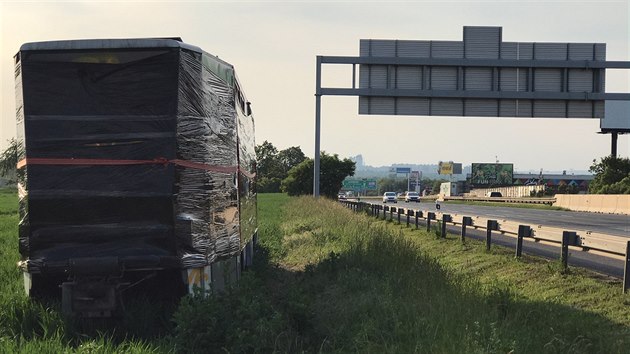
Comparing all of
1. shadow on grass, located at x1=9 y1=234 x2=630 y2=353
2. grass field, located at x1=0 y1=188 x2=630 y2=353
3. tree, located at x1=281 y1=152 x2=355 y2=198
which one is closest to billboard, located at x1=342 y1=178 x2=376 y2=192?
tree, located at x1=281 y1=152 x2=355 y2=198

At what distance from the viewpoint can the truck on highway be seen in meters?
7.27

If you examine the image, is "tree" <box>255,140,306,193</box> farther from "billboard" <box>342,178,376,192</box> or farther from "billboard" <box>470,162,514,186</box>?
"billboard" <box>470,162,514,186</box>

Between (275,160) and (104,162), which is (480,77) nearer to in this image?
(104,162)

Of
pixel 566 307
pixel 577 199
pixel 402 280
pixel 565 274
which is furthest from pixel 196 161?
pixel 577 199

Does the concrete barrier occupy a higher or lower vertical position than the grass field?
lower

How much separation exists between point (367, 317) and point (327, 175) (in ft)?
199

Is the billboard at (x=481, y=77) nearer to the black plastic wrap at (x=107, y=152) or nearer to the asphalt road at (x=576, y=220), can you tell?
the asphalt road at (x=576, y=220)

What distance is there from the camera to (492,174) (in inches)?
6437

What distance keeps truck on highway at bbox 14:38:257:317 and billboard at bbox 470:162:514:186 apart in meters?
162

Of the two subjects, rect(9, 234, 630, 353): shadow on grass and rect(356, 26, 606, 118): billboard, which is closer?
rect(9, 234, 630, 353): shadow on grass

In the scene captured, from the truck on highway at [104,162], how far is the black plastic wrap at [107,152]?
0.01m

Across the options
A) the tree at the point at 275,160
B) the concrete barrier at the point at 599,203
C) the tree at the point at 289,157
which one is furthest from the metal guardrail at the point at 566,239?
the tree at the point at 289,157

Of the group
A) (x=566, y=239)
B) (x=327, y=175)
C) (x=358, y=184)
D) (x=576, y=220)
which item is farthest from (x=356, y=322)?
(x=358, y=184)

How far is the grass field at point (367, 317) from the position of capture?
252 inches
